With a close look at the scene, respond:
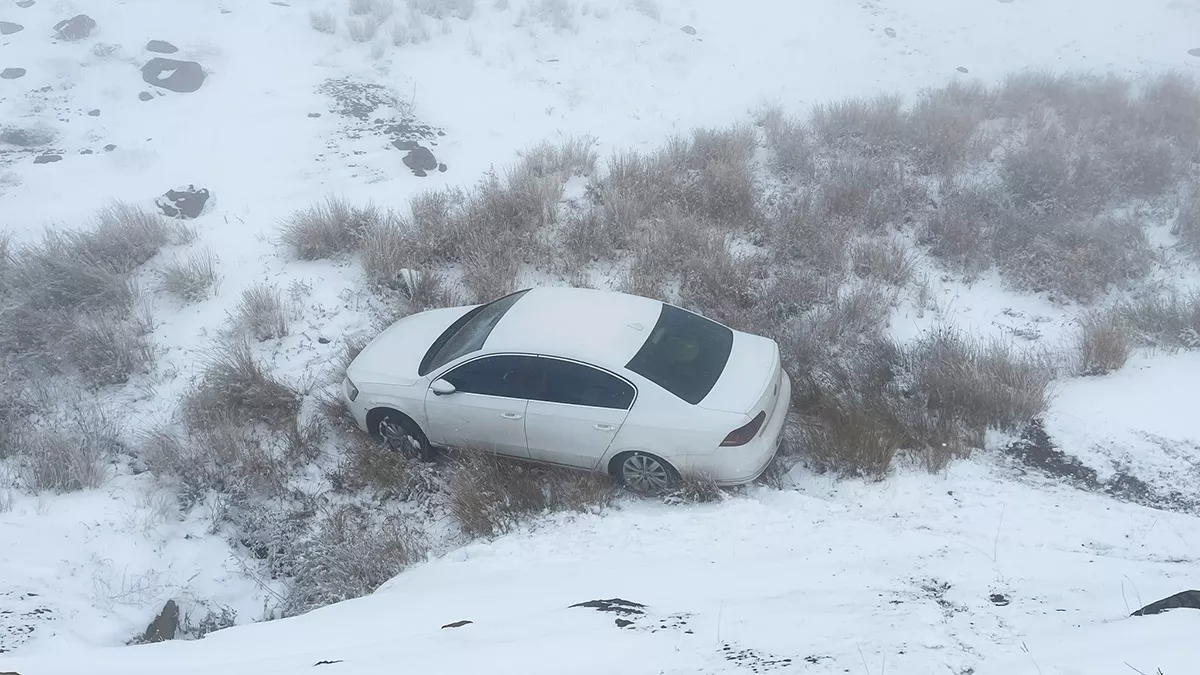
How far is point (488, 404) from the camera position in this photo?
6492mm

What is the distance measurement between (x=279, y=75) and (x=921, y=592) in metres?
13.2

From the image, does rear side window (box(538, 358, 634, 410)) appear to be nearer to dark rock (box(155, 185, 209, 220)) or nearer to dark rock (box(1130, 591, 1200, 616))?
dark rock (box(1130, 591, 1200, 616))

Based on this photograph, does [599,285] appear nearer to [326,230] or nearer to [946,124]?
[326,230]

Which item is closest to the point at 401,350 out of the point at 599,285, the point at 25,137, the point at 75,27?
the point at 599,285

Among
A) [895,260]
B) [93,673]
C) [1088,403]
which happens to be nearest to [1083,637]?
[1088,403]

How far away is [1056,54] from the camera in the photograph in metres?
16.0

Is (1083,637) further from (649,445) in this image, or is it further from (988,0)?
(988,0)

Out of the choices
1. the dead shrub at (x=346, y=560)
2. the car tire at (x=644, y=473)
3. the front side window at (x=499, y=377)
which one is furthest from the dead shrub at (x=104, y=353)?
the car tire at (x=644, y=473)

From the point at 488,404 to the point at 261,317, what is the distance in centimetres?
360

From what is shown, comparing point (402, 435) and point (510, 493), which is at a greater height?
point (510, 493)

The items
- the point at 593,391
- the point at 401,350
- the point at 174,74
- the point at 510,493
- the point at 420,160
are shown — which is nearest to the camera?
the point at 593,391

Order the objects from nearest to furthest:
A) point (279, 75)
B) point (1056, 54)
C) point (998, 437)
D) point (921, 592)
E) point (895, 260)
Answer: point (921, 592), point (998, 437), point (895, 260), point (279, 75), point (1056, 54)

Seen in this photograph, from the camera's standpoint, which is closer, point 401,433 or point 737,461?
point 737,461

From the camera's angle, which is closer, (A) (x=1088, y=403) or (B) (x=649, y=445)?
(B) (x=649, y=445)
